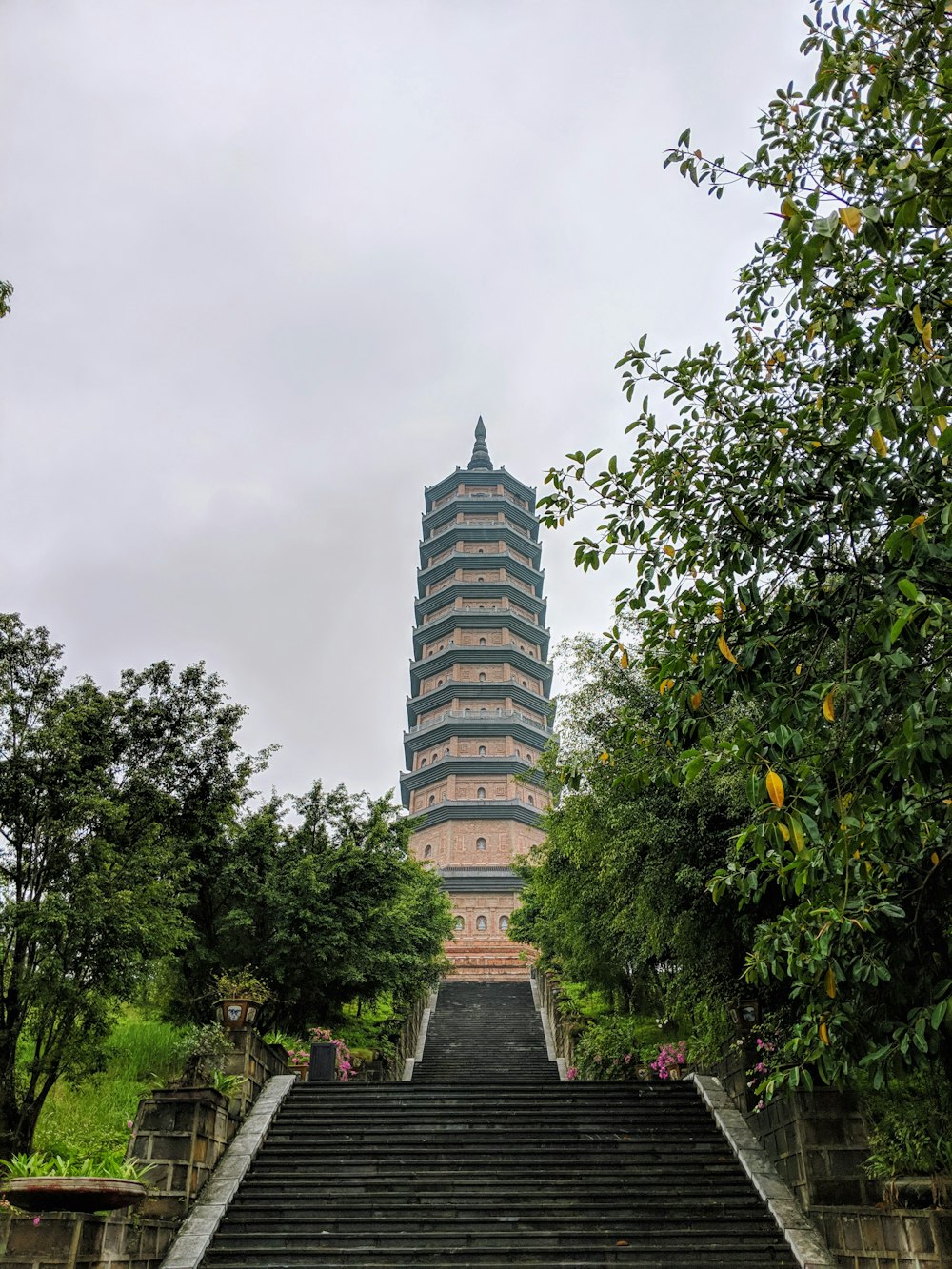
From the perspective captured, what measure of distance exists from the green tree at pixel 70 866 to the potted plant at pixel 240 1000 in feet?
3.37

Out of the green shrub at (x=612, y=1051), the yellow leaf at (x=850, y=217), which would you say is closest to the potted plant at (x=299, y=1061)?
the green shrub at (x=612, y=1051)

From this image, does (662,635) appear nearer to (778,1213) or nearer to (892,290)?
(892,290)

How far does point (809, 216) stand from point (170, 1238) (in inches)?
322

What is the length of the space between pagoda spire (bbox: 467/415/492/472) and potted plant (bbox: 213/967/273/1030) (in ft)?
117

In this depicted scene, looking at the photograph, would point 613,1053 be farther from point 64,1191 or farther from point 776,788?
point 776,788

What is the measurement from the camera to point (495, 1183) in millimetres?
8500

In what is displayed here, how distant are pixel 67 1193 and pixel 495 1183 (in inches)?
143

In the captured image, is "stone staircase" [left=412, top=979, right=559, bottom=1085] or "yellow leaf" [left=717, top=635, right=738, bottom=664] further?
"stone staircase" [left=412, top=979, right=559, bottom=1085]

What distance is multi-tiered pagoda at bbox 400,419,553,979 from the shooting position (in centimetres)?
3569

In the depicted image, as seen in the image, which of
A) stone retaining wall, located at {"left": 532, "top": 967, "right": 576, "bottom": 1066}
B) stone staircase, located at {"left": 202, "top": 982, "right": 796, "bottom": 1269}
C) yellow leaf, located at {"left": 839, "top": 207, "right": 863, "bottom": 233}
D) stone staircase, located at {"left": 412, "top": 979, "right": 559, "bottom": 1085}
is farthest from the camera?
stone staircase, located at {"left": 412, "top": 979, "right": 559, "bottom": 1085}

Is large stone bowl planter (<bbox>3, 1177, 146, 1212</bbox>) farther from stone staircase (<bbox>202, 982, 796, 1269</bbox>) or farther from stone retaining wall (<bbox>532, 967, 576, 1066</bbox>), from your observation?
stone retaining wall (<bbox>532, 967, 576, 1066</bbox>)

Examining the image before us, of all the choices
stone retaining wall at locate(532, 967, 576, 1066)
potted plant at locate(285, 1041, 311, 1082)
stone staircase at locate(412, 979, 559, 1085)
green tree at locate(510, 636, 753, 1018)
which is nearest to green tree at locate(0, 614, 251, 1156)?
potted plant at locate(285, 1041, 311, 1082)

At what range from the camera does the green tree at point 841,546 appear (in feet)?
11.8

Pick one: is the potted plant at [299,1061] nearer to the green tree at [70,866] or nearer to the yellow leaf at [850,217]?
the green tree at [70,866]
